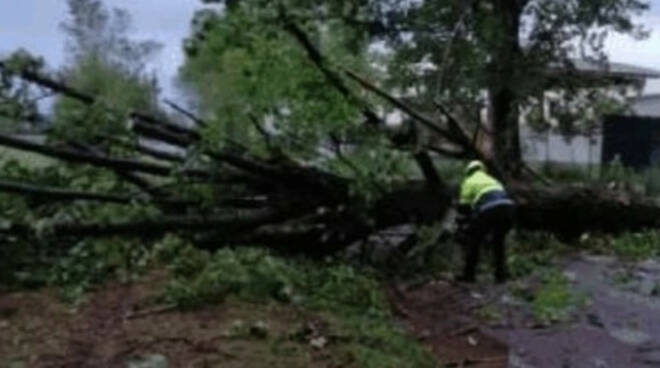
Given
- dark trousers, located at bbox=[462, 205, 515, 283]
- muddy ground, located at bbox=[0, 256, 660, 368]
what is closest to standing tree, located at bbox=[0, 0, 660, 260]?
dark trousers, located at bbox=[462, 205, 515, 283]

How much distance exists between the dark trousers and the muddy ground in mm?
340

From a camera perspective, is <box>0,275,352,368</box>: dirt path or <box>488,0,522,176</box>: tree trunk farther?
<box>488,0,522,176</box>: tree trunk

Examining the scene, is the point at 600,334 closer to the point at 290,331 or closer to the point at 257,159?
the point at 290,331

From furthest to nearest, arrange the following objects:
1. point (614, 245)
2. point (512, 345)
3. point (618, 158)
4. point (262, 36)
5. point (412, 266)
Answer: point (618, 158), point (614, 245), point (412, 266), point (262, 36), point (512, 345)

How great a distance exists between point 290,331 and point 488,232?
4.00 meters

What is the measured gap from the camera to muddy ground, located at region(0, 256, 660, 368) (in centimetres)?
724

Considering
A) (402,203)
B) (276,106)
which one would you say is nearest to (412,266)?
(402,203)

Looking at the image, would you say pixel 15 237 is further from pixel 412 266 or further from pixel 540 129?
pixel 540 129

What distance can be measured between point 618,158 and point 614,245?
1238 cm

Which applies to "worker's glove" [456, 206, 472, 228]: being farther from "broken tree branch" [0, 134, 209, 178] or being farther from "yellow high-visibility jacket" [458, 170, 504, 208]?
"broken tree branch" [0, 134, 209, 178]

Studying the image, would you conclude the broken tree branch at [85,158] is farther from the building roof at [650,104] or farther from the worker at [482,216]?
the building roof at [650,104]

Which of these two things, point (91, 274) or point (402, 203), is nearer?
point (91, 274)

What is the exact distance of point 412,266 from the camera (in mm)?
11570

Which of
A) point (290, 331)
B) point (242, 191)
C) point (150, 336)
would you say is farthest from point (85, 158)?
point (290, 331)
